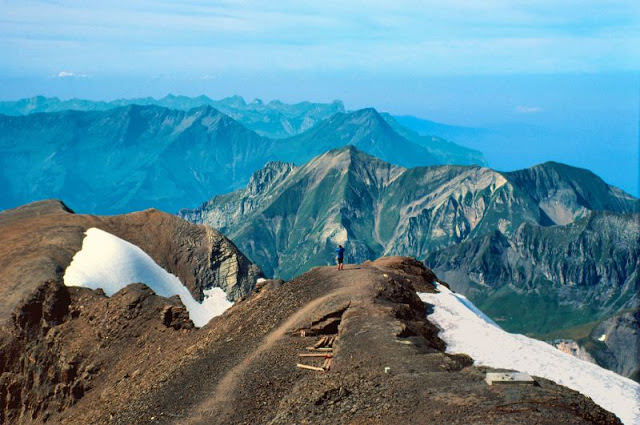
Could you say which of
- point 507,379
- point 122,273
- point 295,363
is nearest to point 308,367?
point 295,363

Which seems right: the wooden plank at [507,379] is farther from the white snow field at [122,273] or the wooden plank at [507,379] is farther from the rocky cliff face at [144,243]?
the rocky cliff face at [144,243]

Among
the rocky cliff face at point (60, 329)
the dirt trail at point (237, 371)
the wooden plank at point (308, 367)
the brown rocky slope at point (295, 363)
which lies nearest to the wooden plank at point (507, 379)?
the brown rocky slope at point (295, 363)

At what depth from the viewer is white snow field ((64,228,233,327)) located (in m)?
78.5

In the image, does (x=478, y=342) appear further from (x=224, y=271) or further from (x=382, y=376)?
(x=224, y=271)

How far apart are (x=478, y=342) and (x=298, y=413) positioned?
1664 cm

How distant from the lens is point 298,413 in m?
31.6

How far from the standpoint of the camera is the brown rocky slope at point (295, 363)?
28.9 metres

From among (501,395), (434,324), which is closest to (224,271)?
(434,324)

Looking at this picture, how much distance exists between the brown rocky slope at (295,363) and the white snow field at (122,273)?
43.7 feet

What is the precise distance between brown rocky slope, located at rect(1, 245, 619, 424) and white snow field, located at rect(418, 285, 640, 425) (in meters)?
2.27

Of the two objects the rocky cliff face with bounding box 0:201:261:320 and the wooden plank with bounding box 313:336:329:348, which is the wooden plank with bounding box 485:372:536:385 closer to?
the wooden plank with bounding box 313:336:329:348

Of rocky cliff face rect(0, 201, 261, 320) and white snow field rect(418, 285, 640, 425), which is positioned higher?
white snow field rect(418, 285, 640, 425)

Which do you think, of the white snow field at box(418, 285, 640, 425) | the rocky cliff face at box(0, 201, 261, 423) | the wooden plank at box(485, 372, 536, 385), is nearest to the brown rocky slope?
the rocky cliff face at box(0, 201, 261, 423)

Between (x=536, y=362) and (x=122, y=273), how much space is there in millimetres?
56483
